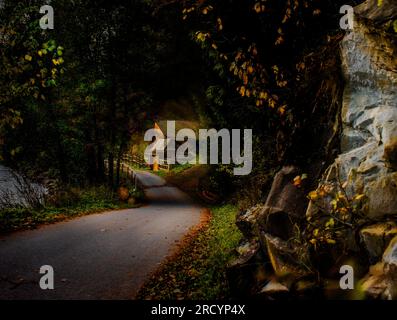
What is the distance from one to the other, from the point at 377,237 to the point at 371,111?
1700mm

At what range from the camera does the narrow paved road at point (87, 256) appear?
5602 mm

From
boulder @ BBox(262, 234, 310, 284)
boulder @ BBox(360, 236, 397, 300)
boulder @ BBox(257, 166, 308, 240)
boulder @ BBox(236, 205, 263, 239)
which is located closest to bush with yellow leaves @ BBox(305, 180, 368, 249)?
boulder @ BBox(262, 234, 310, 284)

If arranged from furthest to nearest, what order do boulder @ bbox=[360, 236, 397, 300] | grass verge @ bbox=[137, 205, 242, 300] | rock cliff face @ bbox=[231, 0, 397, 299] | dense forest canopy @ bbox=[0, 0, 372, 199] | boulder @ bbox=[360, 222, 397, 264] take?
dense forest canopy @ bbox=[0, 0, 372, 199]
grass verge @ bbox=[137, 205, 242, 300]
rock cliff face @ bbox=[231, 0, 397, 299]
boulder @ bbox=[360, 222, 397, 264]
boulder @ bbox=[360, 236, 397, 300]

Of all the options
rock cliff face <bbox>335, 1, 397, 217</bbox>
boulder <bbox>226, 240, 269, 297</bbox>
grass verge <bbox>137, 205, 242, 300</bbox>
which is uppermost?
rock cliff face <bbox>335, 1, 397, 217</bbox>

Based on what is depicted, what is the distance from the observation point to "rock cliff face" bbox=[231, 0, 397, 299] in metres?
3.58

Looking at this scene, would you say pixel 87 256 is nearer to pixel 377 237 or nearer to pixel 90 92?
pixel 377 237

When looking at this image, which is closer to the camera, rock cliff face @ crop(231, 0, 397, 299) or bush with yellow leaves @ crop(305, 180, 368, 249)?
rock cliff face @ crop(231, 0, 397, 299)

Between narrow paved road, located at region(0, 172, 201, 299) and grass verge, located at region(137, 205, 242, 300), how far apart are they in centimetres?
33

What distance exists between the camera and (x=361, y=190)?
12.9ft

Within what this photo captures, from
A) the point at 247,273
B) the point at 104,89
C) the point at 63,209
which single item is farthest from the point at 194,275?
the point at 104,89

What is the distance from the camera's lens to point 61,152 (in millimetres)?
18594

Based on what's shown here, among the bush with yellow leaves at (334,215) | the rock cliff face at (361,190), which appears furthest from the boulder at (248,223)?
the bush with yellow leaves at (334,215)

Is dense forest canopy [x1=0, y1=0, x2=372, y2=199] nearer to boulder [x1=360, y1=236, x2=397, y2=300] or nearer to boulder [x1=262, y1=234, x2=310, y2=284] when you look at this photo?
boulder [x1=262, y1=234, x2=310, y2=284]

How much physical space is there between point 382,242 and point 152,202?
18.6 m
